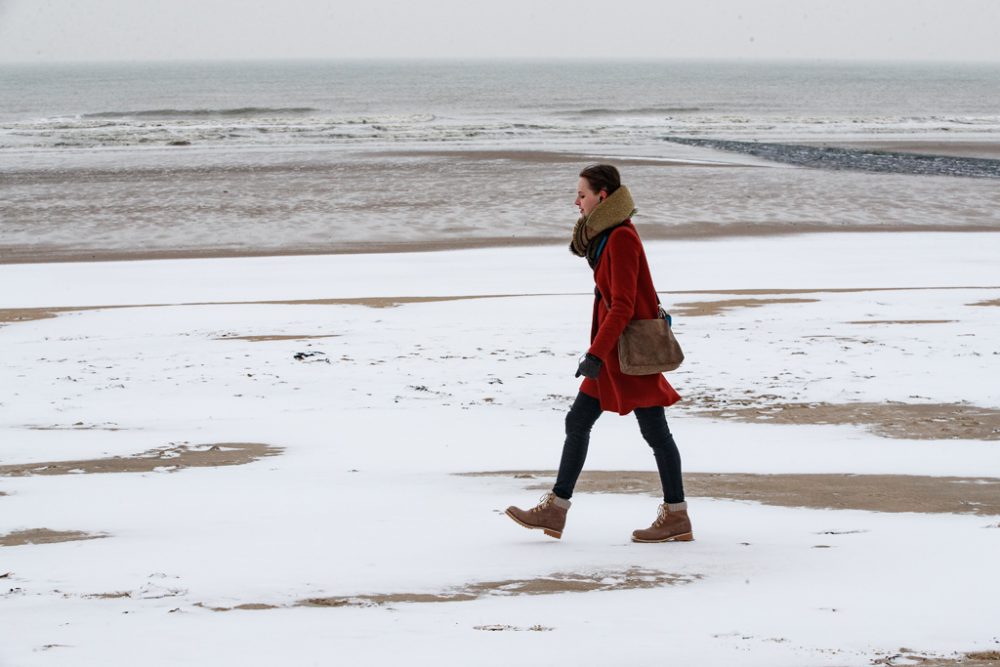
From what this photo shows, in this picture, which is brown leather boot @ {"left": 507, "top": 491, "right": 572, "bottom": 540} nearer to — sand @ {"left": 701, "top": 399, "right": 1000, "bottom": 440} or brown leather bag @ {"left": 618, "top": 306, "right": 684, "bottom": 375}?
brown leather bag @ {"left": 618, "top": 306, "right": 684, "bottom": 375}

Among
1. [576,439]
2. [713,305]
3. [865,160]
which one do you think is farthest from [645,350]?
[865,160]

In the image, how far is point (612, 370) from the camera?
167 inches

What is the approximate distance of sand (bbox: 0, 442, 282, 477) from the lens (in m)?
5.44

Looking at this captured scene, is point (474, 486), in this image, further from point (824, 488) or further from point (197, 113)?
point (197, 113)

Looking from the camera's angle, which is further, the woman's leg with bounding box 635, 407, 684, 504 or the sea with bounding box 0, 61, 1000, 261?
the sea with bounding box 0, 61, 1000, 261

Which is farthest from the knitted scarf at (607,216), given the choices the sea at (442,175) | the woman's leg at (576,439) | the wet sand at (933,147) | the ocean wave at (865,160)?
the wet sand at (933,147)

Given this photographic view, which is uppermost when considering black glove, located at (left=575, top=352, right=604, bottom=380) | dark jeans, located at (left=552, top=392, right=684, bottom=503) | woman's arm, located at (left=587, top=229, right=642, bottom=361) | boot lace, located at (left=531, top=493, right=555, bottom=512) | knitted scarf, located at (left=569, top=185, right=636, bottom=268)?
knitted scarf, located at (left=569, top=185, right=636, bottom=268)

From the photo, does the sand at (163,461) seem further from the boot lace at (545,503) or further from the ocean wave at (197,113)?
the ocean wave at (197,113)

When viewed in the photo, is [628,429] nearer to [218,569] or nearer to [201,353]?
[218,569]

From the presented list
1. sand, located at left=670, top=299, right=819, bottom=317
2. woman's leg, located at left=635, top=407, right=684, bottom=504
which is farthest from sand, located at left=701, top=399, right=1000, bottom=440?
sand, located at left=670, top=299, right=819, bottom=317

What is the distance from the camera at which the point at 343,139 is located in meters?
39.6

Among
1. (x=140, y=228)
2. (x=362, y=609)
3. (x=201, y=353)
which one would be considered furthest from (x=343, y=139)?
(x=362, y=609)

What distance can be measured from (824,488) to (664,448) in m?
1.18

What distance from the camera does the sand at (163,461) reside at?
17.9 feet
